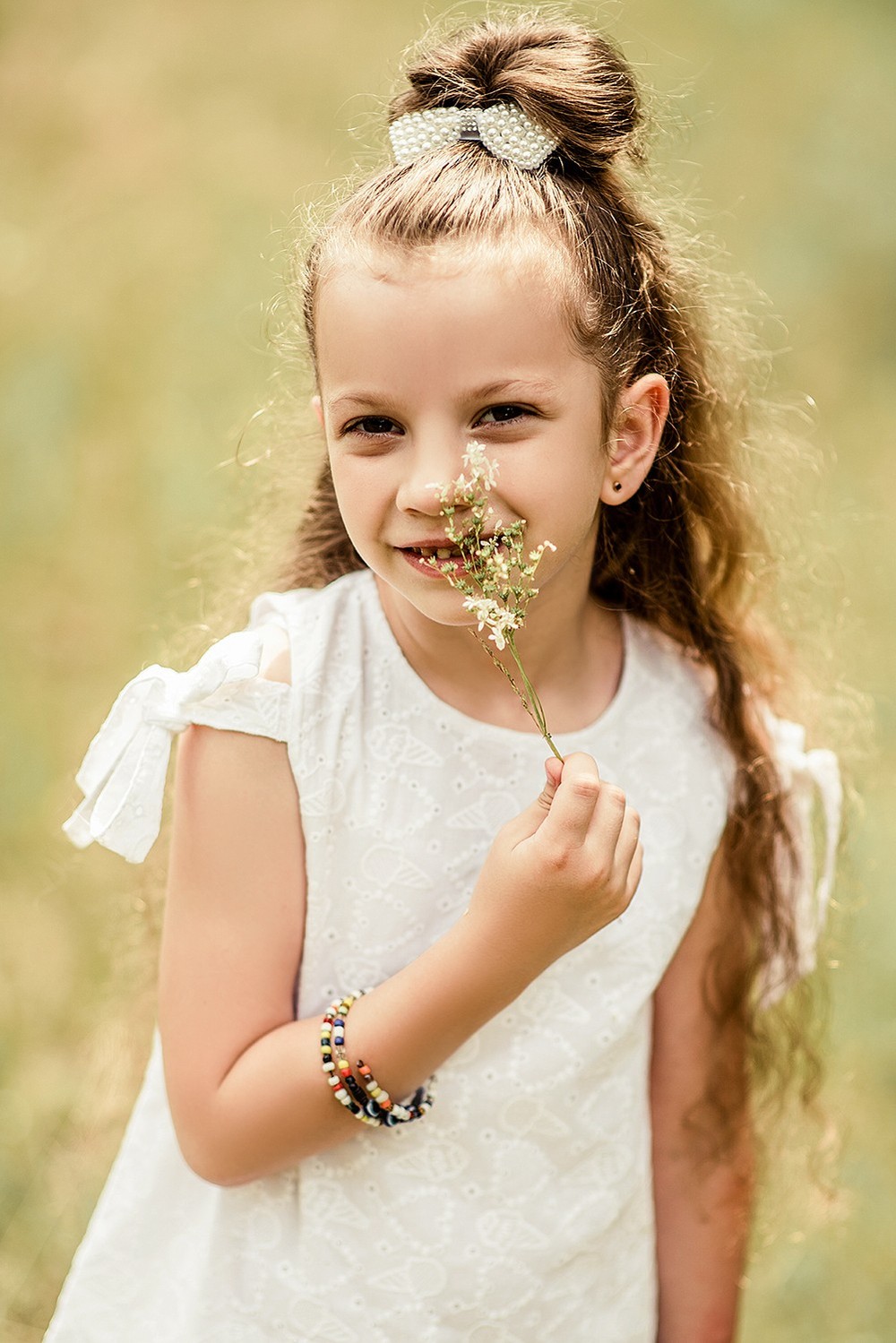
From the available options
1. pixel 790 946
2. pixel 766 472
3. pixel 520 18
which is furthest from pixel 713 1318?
pixel 520 18

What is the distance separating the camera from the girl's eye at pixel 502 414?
59.8 inches

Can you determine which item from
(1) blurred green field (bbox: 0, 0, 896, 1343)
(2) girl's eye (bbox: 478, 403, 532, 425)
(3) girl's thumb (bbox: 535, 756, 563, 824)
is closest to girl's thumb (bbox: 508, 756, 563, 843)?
(3) girl's thumb (bbox: 535, 756, 563, 824)

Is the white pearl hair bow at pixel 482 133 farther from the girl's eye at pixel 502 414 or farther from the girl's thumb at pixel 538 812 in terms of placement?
the girl's thumb at pixel 538 812

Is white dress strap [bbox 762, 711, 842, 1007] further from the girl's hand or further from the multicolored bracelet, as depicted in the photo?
the multicolored bracelet

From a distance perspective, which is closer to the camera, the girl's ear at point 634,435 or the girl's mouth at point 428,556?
the girl's mouth at point 428,556

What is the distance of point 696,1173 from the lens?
201 cm

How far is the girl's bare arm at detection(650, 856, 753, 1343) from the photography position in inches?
76.7

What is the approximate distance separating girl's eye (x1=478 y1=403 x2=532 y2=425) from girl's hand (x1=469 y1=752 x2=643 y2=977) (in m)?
0.35

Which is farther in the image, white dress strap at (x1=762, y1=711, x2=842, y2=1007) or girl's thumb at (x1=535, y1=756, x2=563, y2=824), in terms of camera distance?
white dress strap at (x1=762, y1=711, x2=842, y2=1007)

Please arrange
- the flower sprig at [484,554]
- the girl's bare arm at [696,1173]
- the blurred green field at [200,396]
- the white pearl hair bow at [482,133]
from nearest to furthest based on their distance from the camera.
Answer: the flower sprig at [484,554]
the white pearl hair bow at [482,133]
the girl's bare arm at [696,1173]
the blurred green field at [200,396]

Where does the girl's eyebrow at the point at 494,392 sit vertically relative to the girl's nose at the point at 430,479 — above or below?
above

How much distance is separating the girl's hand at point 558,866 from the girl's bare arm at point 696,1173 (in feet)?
1.38

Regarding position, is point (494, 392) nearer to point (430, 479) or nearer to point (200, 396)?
point (430, 479)

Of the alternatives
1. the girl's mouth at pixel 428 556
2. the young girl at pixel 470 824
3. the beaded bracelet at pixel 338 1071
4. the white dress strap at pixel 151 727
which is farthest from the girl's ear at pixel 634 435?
the beaded bracelet at pixel 338 1071
